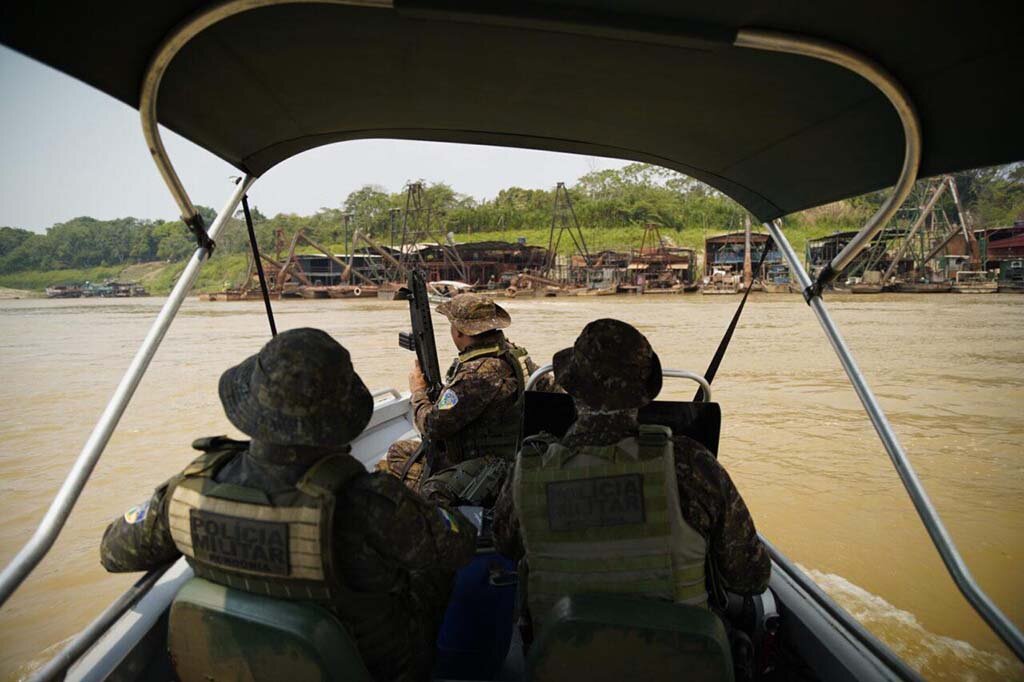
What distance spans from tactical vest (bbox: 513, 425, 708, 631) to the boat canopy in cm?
101

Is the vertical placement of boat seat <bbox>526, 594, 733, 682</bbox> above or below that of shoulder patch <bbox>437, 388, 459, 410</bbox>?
below

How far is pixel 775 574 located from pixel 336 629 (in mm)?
1675

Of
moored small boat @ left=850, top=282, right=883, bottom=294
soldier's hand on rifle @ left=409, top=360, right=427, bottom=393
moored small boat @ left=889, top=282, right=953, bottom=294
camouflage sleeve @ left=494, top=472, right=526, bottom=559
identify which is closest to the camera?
camouflage sleeve @ left=494, top=472, right=526, bottom=559

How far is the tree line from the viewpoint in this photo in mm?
57312

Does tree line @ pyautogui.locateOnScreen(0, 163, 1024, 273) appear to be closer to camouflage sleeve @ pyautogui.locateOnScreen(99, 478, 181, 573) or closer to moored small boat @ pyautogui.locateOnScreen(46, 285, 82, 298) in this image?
moored small boat @ pyautogui.locateOnScreen(46, 285, 82, 298)

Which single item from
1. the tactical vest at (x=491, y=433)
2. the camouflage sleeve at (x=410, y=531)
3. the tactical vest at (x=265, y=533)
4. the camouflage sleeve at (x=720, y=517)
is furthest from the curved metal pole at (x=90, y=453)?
the camouflage sleeve at (x=720, y=517)

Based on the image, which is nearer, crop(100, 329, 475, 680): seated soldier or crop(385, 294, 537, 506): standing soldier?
crop(100, 329, 475, 680): seated soldier

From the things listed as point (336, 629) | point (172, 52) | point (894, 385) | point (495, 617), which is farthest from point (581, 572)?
point (894, 385)

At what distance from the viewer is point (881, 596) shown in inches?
173

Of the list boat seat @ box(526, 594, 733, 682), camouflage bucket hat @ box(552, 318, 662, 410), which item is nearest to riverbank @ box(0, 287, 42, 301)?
camouflage bucket hat @ box(552, 318, 662, 410)

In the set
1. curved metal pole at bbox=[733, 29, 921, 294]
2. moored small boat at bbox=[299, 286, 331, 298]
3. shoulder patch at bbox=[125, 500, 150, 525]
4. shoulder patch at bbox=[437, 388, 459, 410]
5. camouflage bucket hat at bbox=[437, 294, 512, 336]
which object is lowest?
moored small boat at bbox=[299, 286, 331, 298]

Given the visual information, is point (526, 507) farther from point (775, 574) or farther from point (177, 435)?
point (177, 435)

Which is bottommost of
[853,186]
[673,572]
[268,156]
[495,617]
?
[495,617]

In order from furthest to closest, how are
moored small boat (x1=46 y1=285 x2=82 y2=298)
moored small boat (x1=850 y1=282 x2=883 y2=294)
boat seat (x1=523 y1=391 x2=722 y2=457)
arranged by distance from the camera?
1. moored small boat (x1=46 y1=285 x2=82 y2=298)
2. moored small boat (x1=850 y1=282 x2=883 y2=294)
3. boat seat (x1=523 y1=391 x2=722 y2=457)
